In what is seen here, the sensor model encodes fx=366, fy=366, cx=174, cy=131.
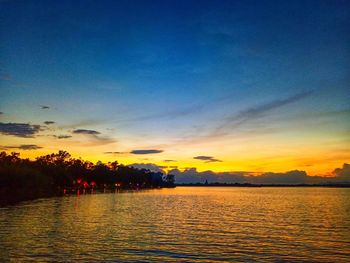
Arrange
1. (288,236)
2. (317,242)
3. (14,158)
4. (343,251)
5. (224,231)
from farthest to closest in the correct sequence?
(14,158) < (224,231) < (288,236) < (317,242) < (343,251)

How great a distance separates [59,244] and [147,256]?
1000cm

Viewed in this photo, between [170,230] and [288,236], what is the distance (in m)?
14.8

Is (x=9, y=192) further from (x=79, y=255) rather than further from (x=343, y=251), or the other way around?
(x=343, y=251)

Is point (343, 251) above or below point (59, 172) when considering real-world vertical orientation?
below

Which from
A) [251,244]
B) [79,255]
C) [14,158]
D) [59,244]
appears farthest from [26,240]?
[14,158]

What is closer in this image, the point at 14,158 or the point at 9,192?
the point at 9,192

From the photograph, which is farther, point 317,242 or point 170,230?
point 170,230

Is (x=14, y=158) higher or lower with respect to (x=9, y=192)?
higher

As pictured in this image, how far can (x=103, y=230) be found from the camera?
46.6 meters

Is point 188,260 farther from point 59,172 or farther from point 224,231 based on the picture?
point 59,172

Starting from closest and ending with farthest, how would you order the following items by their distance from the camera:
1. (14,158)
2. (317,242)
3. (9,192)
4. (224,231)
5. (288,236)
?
(317,242), (288,236), (224,231), (9,192), (14,158)

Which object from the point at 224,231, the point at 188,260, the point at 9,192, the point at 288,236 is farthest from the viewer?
the point at 9,192

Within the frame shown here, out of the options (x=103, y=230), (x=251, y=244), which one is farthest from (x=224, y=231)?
Answer: (x=103, y=230)

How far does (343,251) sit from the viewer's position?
35.2 m
